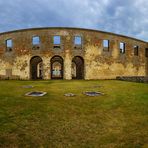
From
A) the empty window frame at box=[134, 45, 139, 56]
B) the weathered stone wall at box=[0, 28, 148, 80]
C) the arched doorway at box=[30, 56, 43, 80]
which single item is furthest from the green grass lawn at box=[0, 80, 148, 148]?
the empty window frame at box=[134, 45, 139, 56]

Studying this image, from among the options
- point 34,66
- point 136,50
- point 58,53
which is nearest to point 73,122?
point 58,53

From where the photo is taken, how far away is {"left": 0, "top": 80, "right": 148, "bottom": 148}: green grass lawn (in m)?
5.85

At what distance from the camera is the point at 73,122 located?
24.1ft

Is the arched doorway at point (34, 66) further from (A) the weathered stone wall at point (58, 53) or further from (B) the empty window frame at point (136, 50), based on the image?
(B) the empty window frame at point (136, 50)

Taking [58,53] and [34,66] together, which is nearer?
[58,53]

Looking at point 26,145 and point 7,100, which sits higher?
point 7,100

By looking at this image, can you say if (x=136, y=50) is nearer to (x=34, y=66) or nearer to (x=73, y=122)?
(x=34, y=66)

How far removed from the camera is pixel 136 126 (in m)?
7.09

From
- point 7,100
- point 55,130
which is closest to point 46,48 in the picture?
point 7,100

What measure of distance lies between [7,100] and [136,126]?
6181 millimetres

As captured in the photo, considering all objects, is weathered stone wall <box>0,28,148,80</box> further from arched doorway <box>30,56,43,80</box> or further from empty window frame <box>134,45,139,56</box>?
empty window frame <box>134,45,139,56</box>

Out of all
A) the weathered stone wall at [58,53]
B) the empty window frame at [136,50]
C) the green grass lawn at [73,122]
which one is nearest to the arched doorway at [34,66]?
the weathered stone wall at [58,53]

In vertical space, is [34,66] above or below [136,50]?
below

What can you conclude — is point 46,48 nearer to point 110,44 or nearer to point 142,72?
point 110,44
